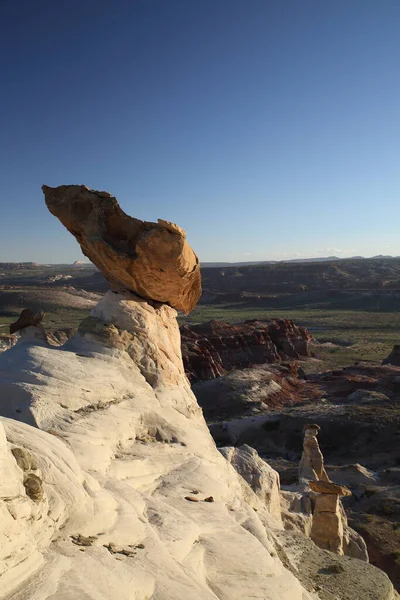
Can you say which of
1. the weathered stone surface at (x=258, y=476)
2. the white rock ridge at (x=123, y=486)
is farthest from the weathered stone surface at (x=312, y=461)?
the white rock ridge at (x=123, y=486)

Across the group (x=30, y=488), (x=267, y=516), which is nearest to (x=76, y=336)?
(x=267, y=516)

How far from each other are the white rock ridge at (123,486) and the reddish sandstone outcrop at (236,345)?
32.0 meters

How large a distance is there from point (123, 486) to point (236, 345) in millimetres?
43230

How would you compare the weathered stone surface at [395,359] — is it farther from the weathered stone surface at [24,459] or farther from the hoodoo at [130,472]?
the weathered stone surface at [24,459]

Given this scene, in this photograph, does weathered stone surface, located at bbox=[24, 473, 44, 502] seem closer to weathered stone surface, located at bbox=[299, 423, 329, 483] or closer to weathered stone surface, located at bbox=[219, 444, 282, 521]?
weathered stone surface, located at bbox=[219, 444, 282, 521]

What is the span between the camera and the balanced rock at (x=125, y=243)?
33.8ft

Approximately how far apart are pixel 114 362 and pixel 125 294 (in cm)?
194

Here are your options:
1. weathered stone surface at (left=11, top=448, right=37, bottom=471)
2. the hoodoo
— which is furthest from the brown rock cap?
weathered stone surface at (left=11, top=448, right=37, bottom=471)

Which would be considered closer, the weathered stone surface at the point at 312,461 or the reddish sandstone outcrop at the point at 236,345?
the weathered stone surface at the point at 312,461

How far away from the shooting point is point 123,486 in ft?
20.7

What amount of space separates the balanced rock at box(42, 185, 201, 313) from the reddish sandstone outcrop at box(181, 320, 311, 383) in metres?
31.5

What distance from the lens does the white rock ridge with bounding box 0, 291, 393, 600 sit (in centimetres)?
421

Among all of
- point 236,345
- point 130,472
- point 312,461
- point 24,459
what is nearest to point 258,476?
point 130,472

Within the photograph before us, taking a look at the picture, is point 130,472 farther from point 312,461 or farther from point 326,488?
point 312,461
